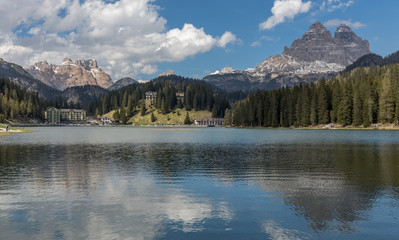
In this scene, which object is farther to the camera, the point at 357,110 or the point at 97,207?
the point at 357,110

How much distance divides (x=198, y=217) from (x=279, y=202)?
265 inches

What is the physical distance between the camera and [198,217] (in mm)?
19078

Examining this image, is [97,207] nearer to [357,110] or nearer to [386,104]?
[386,104]

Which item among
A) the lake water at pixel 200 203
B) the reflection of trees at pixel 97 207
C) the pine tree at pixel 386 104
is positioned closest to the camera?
the lake water at pixel 200 203

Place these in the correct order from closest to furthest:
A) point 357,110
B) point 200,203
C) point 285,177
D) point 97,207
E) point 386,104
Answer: point 97,207
point 200,203
point 285,177
point 386,104
point 357,110

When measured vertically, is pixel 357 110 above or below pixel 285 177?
above

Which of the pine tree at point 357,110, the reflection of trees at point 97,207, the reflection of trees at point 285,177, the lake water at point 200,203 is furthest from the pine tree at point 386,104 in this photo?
the reflection of trees at point 97,207

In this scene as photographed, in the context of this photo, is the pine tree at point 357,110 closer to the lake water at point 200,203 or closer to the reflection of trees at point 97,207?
the lake water at point 200,203

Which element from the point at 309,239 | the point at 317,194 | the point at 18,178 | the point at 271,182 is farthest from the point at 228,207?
the point at 18,178

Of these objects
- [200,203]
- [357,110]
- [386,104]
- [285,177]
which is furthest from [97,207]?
[357,110]

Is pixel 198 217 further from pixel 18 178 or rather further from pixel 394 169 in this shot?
pixel 394 169

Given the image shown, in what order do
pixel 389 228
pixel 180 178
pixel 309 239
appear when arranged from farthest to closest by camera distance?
pixel 180 178
pixel 389 228
pixel 309 239

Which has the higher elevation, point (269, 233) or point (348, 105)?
point (348, 105)

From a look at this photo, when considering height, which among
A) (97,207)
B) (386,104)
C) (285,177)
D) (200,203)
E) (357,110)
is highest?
(386,104)
